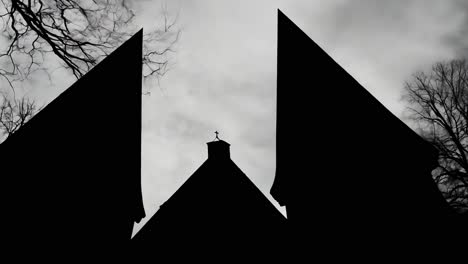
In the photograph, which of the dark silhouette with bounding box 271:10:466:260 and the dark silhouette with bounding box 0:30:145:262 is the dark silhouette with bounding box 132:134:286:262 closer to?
the dark silhouette with bounding box 0:30:145:262

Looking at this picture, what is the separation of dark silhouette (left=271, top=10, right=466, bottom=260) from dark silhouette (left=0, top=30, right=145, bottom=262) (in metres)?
7.82

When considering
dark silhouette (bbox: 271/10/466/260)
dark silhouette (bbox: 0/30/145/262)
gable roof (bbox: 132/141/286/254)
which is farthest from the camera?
gable roof (bbox: 132/141/286/254)

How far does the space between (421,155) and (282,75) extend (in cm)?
715

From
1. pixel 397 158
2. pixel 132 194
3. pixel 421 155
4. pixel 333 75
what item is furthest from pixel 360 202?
pixel 132 194

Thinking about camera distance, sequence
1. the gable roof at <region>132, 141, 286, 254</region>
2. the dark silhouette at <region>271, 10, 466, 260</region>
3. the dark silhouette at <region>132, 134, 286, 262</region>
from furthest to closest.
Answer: the gable roof at <region>132, 141, 286, 254</region>
the dark silhouette at <region>132, 134, 286, 262</region>
the dark silhouette at <region>271, 10, 466, 260</region>

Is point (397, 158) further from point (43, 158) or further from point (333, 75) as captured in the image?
point (43, 158)

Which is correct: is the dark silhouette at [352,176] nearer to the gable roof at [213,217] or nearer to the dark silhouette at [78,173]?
the gable roof at [213,217]

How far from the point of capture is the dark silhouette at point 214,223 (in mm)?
12367

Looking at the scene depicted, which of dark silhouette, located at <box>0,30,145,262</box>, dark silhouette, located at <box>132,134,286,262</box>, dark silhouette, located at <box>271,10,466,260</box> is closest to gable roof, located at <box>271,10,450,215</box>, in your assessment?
dark silhouette, located at <box>271,10,466,260</box>

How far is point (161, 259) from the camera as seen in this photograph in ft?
39.8

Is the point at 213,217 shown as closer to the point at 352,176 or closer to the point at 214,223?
the point at 214,223

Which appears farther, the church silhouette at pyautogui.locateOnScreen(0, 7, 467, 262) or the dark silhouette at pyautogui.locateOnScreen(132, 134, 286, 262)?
the dark silhouette at pyautogui.locateOnScreen(132, 134, 286, 262)

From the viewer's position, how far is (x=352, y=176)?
26.3 ft

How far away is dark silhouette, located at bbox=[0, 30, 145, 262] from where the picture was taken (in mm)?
7574
